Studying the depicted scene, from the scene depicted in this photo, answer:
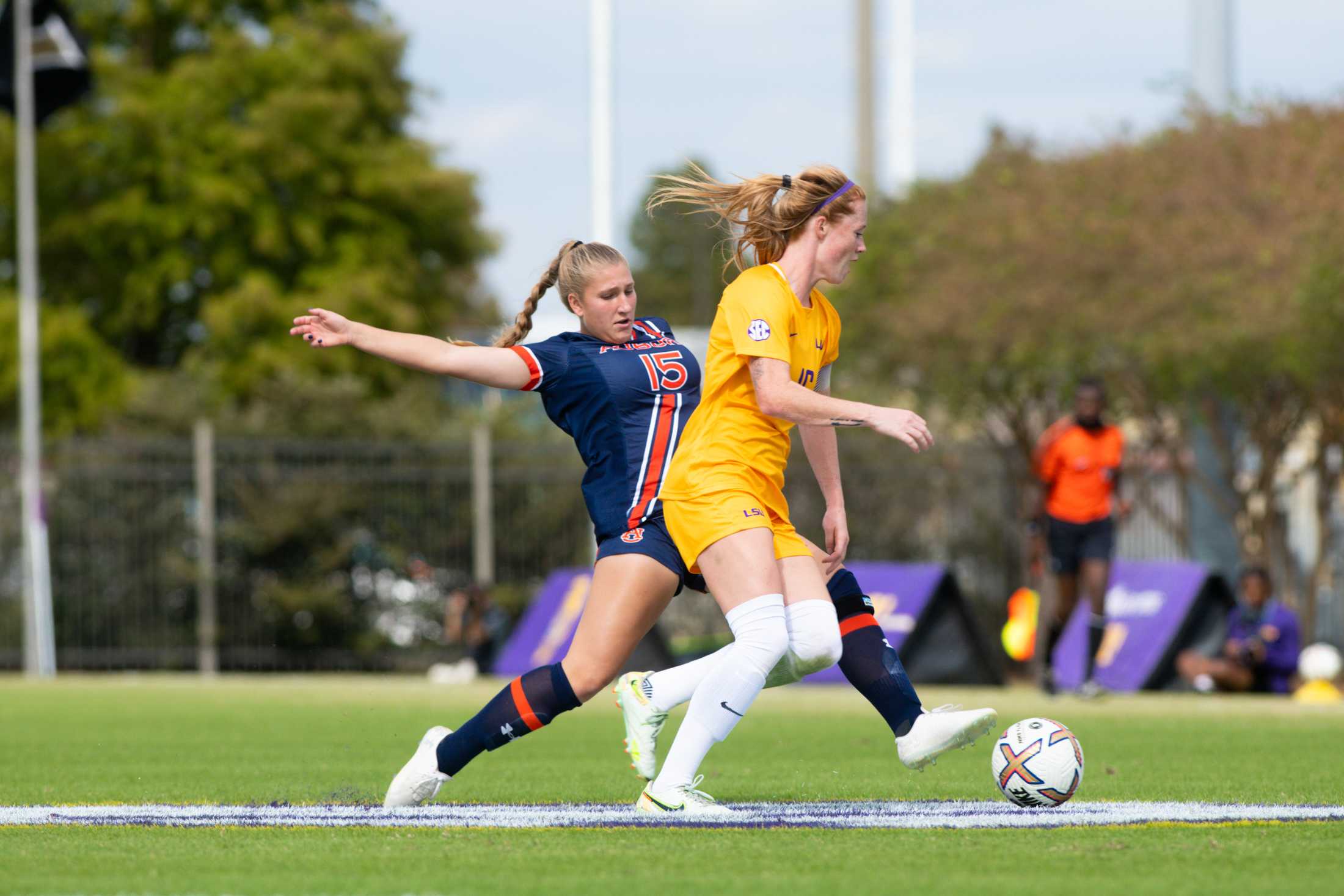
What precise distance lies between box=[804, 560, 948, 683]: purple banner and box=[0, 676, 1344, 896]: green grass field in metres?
2.59

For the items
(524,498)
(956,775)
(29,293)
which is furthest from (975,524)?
(956,775)

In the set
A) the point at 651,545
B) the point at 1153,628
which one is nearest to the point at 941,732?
the point at 651,545

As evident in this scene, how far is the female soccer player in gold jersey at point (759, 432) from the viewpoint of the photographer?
5.93 metres

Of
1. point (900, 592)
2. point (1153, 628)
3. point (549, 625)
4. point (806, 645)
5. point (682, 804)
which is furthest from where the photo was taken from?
point (549, 625)

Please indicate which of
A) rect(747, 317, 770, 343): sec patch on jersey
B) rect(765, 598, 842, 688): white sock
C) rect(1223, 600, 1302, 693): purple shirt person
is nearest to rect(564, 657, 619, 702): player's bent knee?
rect(765, 598, 842, 688): white sock

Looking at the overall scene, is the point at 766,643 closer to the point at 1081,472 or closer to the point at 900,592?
the point at 1081,472

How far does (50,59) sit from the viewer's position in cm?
2350

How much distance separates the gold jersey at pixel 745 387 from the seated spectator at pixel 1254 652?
35.1ft

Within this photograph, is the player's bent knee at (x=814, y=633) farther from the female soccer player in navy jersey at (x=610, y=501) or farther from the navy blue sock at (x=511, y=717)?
the navy blue sock at (x=511, y=717)

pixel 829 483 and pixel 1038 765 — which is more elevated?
pixel 829 483

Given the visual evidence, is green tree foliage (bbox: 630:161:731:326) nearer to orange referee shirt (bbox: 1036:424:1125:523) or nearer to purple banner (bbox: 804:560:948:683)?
purple banner (bbox: 804:560:948:683)

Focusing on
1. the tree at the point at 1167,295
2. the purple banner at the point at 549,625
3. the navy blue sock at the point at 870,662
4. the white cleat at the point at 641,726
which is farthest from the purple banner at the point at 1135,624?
the white cleat at the point at 641,726

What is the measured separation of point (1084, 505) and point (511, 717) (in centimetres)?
924

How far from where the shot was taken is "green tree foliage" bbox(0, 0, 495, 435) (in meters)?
34.3
